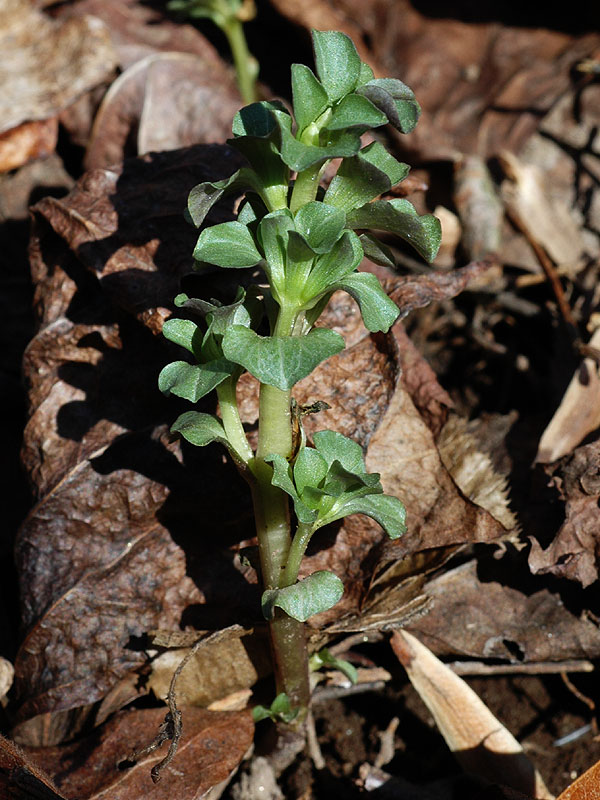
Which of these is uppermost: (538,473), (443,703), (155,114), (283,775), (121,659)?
(155,114)

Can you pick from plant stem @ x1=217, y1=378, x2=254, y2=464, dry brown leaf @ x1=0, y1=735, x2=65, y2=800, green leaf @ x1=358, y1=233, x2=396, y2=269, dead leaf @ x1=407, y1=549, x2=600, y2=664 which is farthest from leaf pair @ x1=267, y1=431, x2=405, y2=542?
dry brown leaf @ x1=0, y1=735, x2=65, y2=800

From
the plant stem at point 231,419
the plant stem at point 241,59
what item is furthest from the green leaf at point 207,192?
the plant stem at point 241,59

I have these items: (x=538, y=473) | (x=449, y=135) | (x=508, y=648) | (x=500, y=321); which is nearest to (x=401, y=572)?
(x=508, y=648)

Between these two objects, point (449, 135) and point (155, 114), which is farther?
point (449, 135)

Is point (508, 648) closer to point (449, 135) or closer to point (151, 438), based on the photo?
point (151, 438)

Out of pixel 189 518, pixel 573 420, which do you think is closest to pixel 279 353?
pixel 189 518

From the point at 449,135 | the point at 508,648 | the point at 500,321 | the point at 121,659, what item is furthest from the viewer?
the point at 449,135
